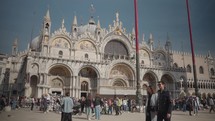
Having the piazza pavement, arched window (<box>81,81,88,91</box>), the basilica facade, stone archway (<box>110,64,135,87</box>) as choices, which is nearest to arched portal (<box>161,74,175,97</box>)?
the basilica facade

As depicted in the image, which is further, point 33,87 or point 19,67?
point 19,67

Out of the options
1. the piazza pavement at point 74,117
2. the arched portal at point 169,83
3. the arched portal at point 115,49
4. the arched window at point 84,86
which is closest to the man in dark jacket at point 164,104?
the piazza pavement at point 74,117

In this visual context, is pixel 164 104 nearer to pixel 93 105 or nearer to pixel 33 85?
pixel 93 105

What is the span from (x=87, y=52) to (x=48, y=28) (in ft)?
28.9

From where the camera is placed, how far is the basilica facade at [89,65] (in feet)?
111

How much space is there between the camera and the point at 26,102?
Result: 1150 inches

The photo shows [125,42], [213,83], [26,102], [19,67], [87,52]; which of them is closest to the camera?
[26,102]

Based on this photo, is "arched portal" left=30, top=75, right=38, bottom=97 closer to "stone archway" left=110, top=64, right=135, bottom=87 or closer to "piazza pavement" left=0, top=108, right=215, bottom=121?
"stone archway" left=110, top=64, right=135, bottom=87

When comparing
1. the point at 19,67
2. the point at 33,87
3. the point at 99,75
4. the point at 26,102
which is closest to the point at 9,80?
the point at 19,67

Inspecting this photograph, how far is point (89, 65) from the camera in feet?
120

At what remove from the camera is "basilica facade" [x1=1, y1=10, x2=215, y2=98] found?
111 feet

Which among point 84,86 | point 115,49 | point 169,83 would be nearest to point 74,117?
point 84,86

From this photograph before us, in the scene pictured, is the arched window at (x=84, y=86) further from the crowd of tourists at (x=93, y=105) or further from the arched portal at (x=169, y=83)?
the arched portal at (x=169, y=83)

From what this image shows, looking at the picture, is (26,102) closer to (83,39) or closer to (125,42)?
(83,39)
